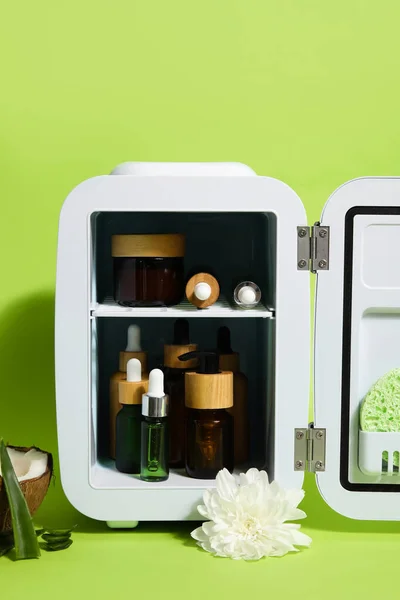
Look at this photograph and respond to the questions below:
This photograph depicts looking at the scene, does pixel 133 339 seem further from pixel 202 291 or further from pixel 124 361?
pixel 202 291

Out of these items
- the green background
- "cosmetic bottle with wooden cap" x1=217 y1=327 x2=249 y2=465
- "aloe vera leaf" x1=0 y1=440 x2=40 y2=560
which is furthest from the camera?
the green background

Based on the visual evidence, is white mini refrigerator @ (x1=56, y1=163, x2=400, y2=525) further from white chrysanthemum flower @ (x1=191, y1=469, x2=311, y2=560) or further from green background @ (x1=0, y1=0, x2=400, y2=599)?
green background @ (x1=0, y1=0, x2=400, y2=599)

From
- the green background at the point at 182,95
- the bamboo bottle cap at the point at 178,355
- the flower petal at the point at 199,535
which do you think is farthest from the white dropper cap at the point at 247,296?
the green background at the point at 182,95

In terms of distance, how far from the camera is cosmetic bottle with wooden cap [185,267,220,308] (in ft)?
3.95

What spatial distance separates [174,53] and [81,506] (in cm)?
82

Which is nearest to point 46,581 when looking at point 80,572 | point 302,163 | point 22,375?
point 80,572

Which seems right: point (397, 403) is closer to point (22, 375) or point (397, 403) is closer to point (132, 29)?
point (22, 375)

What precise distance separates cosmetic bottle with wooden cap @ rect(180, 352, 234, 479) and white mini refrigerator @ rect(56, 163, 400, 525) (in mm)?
31

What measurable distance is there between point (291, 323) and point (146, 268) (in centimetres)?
22

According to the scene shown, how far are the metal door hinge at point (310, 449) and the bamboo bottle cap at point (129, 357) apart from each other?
0.86ft

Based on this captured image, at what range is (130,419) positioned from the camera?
1278 millimetres

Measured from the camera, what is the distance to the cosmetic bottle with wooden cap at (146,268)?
4.11ft

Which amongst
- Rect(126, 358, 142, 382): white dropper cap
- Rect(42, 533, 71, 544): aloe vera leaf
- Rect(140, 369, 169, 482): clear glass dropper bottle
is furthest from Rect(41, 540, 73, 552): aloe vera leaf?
Rect(126, 358, 142, 382): white dropper cap

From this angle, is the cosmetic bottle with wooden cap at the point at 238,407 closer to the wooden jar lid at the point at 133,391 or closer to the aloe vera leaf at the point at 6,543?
the wooden jar lid at the point at 133,391
